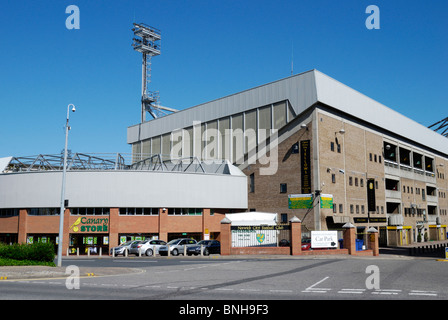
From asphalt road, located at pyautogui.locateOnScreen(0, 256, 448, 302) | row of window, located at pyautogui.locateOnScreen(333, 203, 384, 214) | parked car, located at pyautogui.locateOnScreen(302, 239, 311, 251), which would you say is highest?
row of window, located at pyautogui.locateOnScreen(333, 203, 384, 214)

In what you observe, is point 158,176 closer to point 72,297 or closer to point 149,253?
point 149,253

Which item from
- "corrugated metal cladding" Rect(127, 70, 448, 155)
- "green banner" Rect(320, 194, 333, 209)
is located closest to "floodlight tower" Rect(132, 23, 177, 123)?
"corrugated metal cladding" Rect(127, 70, 448, 155)

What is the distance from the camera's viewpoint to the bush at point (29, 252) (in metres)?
25.7

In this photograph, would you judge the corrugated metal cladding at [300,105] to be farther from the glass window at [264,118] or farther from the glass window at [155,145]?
the glass window at [155,145]

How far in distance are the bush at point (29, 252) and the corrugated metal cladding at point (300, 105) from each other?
32.2 metres

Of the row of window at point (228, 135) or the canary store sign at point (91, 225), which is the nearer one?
the canary store sign at point (91, 225)

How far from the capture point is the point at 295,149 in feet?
163

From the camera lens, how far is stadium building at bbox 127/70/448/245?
159ft

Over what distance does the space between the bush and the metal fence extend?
53.1 feet

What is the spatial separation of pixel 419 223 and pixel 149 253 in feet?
165

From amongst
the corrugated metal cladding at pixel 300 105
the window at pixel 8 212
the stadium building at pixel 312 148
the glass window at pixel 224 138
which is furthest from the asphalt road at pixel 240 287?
the glass window at pixel 224 138

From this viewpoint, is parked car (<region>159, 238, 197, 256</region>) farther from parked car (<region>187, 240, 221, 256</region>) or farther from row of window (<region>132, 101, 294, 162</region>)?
row of window (<region>132, 101, 294, 162</region>)

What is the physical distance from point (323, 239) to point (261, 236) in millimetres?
5327
